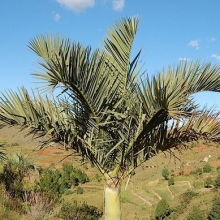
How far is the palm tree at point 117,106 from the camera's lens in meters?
3.92

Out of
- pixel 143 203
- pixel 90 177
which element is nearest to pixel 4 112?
pixel 143 203

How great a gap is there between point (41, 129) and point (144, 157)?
1.42 metres

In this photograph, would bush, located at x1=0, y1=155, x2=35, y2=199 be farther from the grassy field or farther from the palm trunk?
the palm trunk

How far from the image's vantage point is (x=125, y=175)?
4.88 metres

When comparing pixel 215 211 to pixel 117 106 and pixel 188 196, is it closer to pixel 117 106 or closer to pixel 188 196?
pixel 188 196

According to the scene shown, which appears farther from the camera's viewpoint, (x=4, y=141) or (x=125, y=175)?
(x=4, y=141)

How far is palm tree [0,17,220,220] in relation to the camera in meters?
3.92

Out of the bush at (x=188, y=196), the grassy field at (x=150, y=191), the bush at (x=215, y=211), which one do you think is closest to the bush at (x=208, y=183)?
the grassy field at (x=150, y=191)

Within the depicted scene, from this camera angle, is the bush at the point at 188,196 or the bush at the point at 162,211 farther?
the bush at the point at 188,196

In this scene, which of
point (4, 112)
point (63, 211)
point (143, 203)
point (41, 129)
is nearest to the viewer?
point (4, 112)

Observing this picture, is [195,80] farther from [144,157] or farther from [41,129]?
[41,129]

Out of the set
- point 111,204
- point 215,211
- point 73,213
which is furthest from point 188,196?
point 111,204

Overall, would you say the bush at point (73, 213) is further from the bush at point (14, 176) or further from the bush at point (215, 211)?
the bush at point (215, 211)

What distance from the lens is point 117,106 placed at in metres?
4.53
